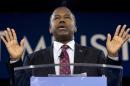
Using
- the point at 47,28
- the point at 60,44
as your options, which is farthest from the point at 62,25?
the point at 47,28

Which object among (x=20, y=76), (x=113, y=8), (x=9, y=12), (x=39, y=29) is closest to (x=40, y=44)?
(x=39, y=29)

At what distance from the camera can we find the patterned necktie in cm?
178

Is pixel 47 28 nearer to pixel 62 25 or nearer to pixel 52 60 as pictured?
pixel 62 25

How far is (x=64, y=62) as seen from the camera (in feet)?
6.44

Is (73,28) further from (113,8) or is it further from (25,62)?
(113,8)

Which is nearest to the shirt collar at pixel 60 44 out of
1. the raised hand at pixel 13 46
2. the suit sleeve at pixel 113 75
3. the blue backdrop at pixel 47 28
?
the raised hand at pixel 13 46

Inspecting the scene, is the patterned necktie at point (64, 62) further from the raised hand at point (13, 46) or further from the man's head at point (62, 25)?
the raised hand at point (13, 46)

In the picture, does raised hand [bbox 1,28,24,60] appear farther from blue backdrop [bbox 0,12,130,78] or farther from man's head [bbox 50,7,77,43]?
blue backdrop [bbox 0,12,130,78]

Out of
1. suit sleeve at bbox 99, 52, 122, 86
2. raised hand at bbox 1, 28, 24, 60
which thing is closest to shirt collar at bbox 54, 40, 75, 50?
raised hand at bbox 1, 28, 24, 60

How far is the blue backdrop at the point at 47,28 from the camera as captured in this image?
3875 millimetres

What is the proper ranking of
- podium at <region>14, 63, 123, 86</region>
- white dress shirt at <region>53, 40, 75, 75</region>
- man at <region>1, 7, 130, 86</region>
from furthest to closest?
white dress shirt at <region>53, 40, 75, 75</region> < man at <region>1, 7, 130, 86</region> < podium at <region>14, 63, 123, 86</region>

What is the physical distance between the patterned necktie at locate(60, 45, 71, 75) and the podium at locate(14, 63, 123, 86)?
0.02 m

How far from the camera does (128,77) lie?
3920 millimetres

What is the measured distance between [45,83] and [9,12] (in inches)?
95.2
